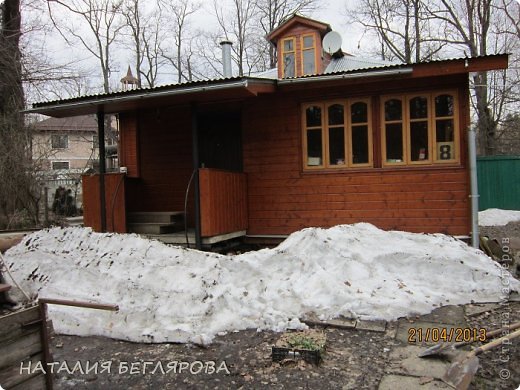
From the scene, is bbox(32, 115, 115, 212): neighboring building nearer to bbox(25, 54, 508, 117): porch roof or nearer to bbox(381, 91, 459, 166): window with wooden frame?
bbox(25, 54, 508, 117): porch roof

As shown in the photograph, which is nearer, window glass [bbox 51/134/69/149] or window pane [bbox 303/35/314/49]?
window pane [bbox 303/35/314/49]

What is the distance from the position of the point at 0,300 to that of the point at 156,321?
2.51 metres

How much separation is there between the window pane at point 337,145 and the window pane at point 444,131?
5.29 feet

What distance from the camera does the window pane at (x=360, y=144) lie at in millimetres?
8062

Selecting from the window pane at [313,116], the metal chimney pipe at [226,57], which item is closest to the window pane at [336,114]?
the window pane at [313,116]

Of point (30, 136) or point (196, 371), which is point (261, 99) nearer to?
point (196, 371)

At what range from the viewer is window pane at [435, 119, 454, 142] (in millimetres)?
7613

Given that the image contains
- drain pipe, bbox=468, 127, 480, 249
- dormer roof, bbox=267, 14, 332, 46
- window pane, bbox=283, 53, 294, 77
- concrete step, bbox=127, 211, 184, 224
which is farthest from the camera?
window pane, bbox=283, 53, 294, 77

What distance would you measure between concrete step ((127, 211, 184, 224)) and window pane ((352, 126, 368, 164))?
3.69 metres

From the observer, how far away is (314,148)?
27.5 ft

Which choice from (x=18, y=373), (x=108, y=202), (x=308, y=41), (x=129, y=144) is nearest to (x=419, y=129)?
(x=308, y=41)

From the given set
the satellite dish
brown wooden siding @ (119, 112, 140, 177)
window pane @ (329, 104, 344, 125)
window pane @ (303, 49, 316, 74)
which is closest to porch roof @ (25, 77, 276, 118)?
window pane @ (329, 104, 344, 125)

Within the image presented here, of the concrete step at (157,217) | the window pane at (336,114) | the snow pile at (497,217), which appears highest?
the window pane at (336,114)

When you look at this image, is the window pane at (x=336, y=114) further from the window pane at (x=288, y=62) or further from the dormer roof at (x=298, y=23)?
the dormer roof at (x=298, y=23)
